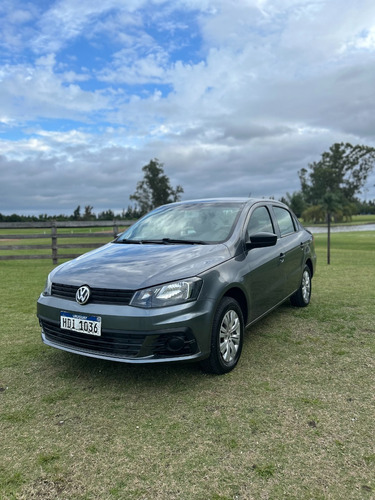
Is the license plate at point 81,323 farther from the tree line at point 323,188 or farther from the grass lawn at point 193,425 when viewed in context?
the tree line at point 323,188

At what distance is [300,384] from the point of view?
3.13m

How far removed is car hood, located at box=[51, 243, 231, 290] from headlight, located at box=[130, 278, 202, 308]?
0.16 ft

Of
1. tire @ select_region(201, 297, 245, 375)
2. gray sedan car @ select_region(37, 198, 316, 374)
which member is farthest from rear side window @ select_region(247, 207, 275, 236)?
tire @ select_region(201, 297, 245, 375)

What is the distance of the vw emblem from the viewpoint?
117 inches

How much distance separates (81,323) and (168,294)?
2.44ft

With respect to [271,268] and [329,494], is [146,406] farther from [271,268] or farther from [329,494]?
[271,268]

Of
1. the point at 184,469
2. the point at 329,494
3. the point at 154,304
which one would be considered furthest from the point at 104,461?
the point at 329,494

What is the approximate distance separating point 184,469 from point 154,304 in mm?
1116

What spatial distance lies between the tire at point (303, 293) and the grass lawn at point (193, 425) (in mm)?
1346

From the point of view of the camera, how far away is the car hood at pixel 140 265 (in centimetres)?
296

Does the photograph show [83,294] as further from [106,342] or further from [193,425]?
[193,425]

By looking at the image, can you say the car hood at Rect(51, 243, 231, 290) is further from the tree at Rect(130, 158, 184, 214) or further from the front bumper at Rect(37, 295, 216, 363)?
the tree at Rect(130, 158, 184, 214)

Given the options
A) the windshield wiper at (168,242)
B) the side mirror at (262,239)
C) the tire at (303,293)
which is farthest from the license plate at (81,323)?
the tire at (303,293)

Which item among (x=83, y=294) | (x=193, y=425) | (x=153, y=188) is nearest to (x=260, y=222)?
(x=83, y=294)
